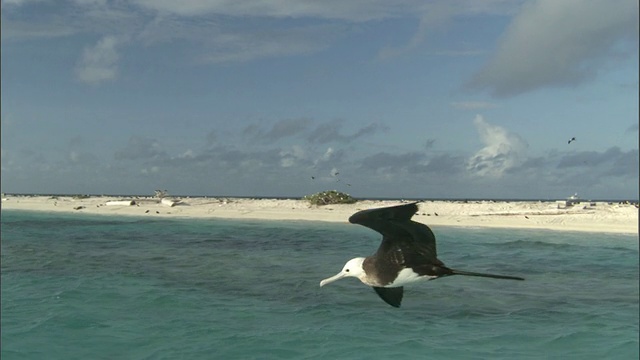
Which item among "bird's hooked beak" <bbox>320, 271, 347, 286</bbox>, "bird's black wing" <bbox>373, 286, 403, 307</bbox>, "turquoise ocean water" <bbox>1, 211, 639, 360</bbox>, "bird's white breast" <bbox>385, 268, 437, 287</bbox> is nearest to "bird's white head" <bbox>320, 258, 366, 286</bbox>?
"bird's hooked beak" <bbox>320, 271, 347, 286</bbox>

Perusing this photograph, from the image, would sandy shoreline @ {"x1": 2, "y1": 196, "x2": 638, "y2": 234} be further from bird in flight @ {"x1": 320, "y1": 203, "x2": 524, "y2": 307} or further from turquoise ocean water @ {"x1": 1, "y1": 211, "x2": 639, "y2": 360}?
bird in flight @ {"x1": 320, "y1": 203, "x2": 524, "y2": 307}

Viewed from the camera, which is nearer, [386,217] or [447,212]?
[386,217]

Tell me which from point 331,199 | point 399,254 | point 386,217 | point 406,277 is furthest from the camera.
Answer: point 331,199

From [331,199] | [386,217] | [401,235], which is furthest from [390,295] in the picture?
[331,199]

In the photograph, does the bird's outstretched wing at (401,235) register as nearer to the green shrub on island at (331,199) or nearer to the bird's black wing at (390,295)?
the bird's black wing at (390,295)

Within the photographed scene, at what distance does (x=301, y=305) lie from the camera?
15.4 meters

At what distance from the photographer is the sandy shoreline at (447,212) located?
1350 inches

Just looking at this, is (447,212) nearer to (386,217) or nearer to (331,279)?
(331,279)

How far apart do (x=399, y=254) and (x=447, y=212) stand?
1441 inches

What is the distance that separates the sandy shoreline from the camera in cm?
3428

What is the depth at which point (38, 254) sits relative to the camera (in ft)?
83.9

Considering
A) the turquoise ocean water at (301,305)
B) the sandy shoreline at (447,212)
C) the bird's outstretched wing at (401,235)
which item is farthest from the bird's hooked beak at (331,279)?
the sandy shoreline at (447,212)

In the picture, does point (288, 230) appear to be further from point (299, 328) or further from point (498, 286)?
point (299, 328)

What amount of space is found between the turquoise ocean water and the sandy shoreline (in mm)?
5990
